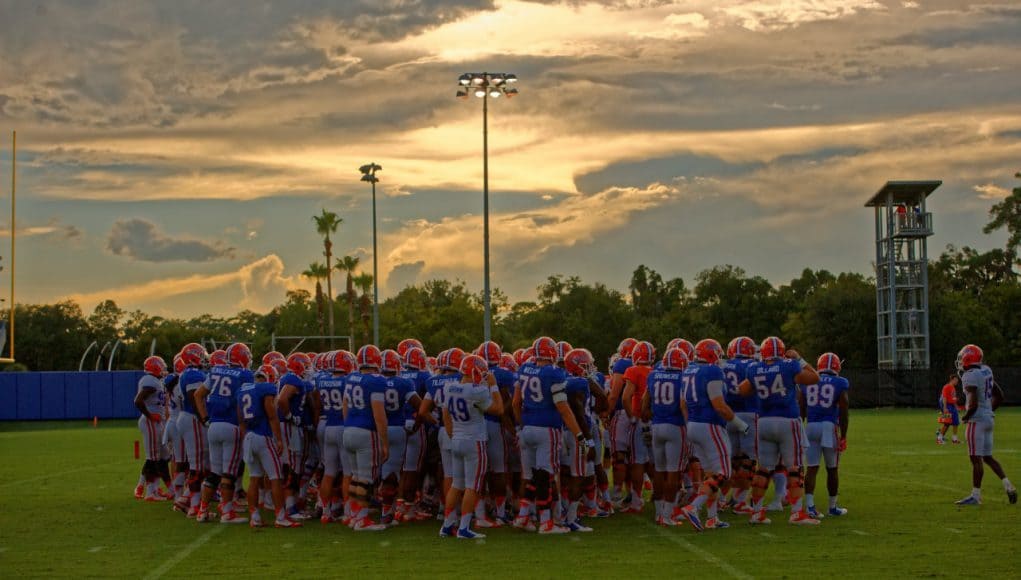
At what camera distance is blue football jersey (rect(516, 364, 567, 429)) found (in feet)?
47.3

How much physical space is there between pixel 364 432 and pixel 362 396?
1.38ft

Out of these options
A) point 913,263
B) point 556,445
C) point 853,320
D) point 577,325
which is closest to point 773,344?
point 556,445

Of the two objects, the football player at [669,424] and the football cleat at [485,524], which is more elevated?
the football player at [669,424]

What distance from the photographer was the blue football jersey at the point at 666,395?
14812 millimetres

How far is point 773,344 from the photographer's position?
1541 cm

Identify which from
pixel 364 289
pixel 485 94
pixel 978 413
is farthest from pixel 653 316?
pixel 978 413

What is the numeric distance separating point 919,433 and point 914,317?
91.1ft

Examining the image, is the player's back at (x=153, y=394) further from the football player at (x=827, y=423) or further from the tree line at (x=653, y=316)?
the tree line at (x=653, y=316)

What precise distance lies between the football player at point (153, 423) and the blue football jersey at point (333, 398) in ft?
13.6

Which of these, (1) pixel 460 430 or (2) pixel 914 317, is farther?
(2) pixel 914 317

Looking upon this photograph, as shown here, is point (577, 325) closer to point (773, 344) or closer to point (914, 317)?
point (914, 317)

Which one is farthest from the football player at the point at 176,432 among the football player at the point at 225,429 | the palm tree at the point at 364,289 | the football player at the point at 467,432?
the palm tree at the point at 364,289

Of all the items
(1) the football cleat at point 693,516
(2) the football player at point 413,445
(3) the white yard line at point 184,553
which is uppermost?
(2) the football player at point 413,445

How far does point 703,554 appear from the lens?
12891 millimetres
